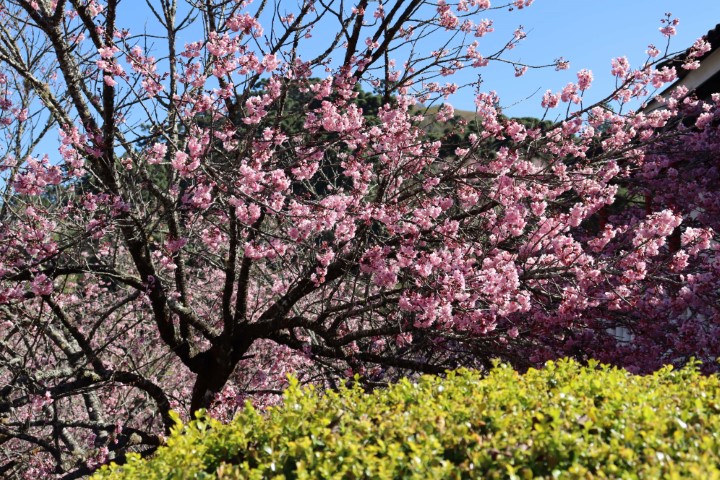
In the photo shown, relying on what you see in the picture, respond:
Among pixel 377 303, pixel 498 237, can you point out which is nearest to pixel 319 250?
pixel 377 303

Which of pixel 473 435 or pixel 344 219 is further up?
pixel 344 219

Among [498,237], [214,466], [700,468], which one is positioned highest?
[498,237]

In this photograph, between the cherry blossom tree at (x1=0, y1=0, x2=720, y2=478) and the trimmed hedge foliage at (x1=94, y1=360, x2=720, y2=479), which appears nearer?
the trimmed hedge foliage at (x1=94, y1=360, x2=720, y2=479)

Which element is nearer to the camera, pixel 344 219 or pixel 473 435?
pixel 473 435

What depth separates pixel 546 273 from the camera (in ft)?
21.7

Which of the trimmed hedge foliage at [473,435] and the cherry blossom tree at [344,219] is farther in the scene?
the cherry blossom tree at [344,219]

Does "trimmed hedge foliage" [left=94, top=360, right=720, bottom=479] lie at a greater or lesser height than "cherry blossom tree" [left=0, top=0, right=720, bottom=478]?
lesser

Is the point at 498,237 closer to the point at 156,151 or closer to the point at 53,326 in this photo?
the point at 156,151

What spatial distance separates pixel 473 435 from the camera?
2.85 m

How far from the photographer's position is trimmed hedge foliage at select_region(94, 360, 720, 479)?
2.71 meters

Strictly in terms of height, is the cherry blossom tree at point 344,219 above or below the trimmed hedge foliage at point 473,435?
above

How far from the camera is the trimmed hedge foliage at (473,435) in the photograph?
8.89 feet

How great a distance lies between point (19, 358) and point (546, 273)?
18.5 feet

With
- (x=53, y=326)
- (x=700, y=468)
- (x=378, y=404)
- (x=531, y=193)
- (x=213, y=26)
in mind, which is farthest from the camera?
(x=53, y=326)
